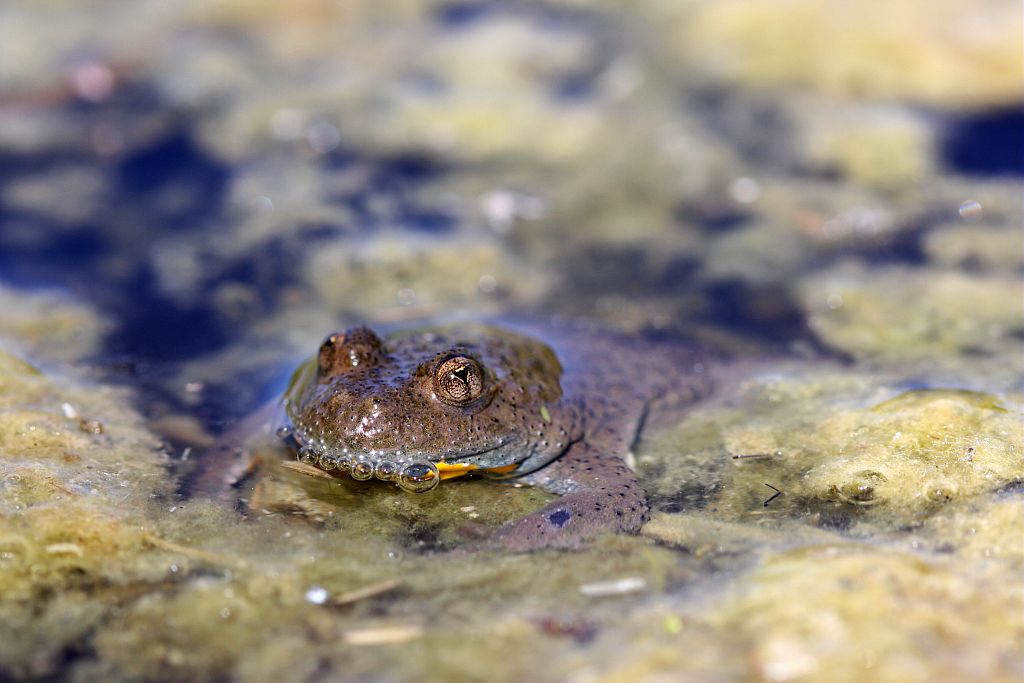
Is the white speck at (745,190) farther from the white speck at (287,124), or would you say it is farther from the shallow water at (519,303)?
the white speck at (287,124)

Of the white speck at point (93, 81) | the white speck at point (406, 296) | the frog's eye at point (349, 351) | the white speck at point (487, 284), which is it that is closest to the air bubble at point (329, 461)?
the frog's eye at point (349, 351)

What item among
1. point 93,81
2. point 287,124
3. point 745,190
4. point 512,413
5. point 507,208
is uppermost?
point 93,81

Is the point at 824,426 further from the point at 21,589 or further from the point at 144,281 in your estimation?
the point at 144,281

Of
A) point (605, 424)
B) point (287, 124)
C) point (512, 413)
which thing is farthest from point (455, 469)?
point (287, 124)

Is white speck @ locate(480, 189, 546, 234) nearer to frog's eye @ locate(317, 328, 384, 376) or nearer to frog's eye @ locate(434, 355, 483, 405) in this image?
frog's eye @ locate(317, 328, 384, 376)

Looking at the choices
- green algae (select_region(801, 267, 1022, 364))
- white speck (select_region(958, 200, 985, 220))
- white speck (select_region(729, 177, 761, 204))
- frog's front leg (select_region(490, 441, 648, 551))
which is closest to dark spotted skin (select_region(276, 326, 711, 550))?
frog's front leg (select_region(490, 441, 648, 551))

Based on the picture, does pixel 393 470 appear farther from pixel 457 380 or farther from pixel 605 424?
pixel 605 424
